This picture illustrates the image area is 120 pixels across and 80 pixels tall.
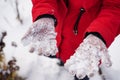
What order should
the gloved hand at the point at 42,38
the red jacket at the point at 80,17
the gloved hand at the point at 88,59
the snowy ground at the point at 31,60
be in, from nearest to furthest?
the gloved hand at the point at 88,59 → the gloved hand at the point at 42,38 → the red jacket at the point at 80,17 → the snowy ground at the point at 31,60

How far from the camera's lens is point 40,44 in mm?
1368

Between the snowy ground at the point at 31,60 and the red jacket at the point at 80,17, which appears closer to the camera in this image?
the red jacket at the point at 80,17

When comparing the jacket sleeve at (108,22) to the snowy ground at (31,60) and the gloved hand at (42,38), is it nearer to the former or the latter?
the gloved hand at (42,38)

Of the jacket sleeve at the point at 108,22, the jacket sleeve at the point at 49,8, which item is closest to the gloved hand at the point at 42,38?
the jacket sleeve at the point at 49,8

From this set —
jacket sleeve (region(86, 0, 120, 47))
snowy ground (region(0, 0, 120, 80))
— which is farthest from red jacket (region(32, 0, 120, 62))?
snowy ground (region(0, 0, 120, 80))

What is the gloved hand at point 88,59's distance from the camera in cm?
125

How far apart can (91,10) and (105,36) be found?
287 millimetres

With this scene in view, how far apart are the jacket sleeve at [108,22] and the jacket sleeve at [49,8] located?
238 mm

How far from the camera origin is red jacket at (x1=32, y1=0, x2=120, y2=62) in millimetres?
1474

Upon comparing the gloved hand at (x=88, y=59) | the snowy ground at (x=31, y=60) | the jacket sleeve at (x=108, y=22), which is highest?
the jacket sleeve at (x=108, y=22)

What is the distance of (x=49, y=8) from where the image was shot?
1511 mm

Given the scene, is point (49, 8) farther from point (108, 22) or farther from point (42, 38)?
point (108, 22)

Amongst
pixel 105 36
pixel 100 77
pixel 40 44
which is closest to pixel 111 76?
pixel 100 77

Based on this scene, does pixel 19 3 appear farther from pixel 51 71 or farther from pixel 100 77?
A: pixel 100 77
